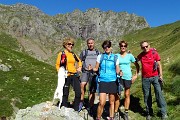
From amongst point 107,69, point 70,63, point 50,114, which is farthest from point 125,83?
point 50,114

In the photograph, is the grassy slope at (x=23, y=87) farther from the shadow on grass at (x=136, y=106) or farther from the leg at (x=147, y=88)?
the leg at (x=147, y=88)

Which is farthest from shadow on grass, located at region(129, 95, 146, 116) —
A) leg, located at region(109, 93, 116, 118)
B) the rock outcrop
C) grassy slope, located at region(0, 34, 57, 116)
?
grassy slope, located at region(0, 34, 57, 116)

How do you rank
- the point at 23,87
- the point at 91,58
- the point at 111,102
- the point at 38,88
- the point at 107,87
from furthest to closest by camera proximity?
the point at 38,88 → the point at 23,87 → the point at 91,58 → the point at 111,102 → the point at 107,87

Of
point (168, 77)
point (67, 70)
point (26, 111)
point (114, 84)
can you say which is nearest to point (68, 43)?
point (67, 70)

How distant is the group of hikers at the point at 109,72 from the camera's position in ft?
47.6

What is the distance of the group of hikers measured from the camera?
14516 millimetres

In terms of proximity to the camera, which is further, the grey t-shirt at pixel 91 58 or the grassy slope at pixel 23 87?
the grassy slope at pixel 23 87

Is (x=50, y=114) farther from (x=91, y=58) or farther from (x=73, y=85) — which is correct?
(x=91, y=58)

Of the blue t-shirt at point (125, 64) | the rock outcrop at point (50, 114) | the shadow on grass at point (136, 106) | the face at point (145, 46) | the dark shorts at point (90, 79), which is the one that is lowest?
the rock outcrop at point (50, 114)

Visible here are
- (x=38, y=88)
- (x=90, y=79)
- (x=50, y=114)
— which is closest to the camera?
(x=50, y=114)

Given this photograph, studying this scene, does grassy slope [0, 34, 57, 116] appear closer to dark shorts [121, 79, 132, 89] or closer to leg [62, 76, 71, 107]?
leg [62, 76, 71, 107]

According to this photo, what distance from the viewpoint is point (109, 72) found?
14461 millimetres

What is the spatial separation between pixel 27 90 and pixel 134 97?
1557 cm

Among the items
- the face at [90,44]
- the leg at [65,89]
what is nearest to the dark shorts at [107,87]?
the leg at [65,89]
